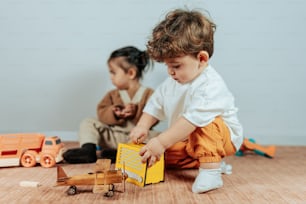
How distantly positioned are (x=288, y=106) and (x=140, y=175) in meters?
0.95

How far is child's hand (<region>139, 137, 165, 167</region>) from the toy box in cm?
8

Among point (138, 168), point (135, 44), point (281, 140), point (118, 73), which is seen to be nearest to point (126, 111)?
point (118, 73)

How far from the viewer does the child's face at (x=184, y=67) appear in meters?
1.13

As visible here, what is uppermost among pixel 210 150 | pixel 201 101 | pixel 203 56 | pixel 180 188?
pixel 203 56

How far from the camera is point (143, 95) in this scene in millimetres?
1665

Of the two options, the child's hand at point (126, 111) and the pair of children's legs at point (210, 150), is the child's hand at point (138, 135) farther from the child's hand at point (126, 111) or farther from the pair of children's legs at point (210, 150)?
the child's hand at point (126, 111)

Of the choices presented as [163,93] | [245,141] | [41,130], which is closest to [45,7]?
[41,130]

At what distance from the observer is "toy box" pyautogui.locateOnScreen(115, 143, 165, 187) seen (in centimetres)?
115

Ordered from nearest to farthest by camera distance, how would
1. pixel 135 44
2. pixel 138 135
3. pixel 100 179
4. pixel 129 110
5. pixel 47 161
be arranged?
pixel 100 179
pixel 138 135
pixel 47 161
pixel 129 110
pixel 135 44

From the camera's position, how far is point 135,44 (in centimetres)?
183

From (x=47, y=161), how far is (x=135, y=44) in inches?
27.3

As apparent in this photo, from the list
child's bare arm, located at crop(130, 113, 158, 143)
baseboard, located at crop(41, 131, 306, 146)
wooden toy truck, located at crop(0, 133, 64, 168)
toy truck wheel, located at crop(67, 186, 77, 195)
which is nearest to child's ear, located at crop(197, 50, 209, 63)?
→ child's bare arm, located at crop(130, 113, 158, 143)

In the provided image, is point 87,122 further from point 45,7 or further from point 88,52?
point 45,7

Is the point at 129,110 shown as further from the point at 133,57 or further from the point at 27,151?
the point at 27,151
